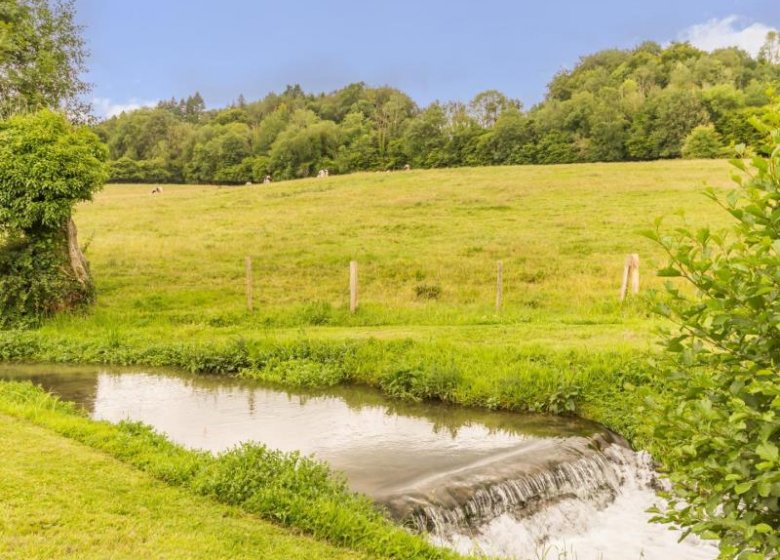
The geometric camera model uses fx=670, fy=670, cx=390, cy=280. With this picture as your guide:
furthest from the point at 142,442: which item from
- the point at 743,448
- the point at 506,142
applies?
the point at 506,142

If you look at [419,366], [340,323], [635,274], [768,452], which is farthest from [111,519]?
[635,274]

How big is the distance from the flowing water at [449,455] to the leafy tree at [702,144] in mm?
74875

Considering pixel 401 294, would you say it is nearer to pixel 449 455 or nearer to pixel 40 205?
pixel 40 205

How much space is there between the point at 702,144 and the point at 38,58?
246 ft

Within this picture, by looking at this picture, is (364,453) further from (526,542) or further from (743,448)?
(743,448)

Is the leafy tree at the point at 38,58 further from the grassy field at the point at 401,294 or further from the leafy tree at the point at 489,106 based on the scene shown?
the leafy tree at the point at 489,106

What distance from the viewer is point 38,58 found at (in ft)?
79.9

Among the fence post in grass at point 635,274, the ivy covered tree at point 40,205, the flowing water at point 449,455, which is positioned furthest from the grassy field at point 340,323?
the ivy covered tree at point 40,205

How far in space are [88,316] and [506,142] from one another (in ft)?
278

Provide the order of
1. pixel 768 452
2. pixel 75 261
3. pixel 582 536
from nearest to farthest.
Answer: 1. pixel 768 452
2. pixel 582 536
3. pixel 75 261

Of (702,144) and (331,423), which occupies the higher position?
(702,144)

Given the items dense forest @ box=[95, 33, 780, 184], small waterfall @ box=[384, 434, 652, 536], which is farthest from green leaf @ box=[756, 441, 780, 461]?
dense forest @ box=[95, 33, 780, 184]

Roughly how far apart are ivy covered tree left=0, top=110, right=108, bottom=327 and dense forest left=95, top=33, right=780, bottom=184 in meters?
64.8

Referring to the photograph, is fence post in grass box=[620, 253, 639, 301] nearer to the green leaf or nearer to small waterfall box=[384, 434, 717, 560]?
small waterfall box=[384, 434, 717, 560]
